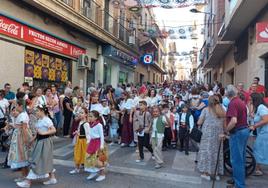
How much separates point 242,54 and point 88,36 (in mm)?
8548

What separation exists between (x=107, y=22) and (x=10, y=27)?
9.97m

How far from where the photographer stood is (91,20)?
54.3 feet

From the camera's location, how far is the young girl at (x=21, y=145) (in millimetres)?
5641

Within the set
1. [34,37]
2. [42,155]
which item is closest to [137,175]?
[42,155]

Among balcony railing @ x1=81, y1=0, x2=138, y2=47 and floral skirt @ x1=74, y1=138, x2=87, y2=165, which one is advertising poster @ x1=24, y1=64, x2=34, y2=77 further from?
floral skirt @ x1=74, y1=138, x2=87, y2=165

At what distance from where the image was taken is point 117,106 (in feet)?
34.6

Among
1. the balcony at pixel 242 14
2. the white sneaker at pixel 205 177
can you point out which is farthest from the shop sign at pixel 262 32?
the white sneaker at pixel 205 177

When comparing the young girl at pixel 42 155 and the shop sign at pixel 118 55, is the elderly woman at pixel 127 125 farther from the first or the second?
the shop sign at pixel 118 55

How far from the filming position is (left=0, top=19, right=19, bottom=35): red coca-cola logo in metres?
10.1

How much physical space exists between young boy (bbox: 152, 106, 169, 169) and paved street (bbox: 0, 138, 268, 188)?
0.24 m

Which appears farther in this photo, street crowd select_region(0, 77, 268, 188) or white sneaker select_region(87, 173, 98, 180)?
white sneaker select_region(87, 173, 98, 180)

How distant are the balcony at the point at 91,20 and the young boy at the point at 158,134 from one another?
7013 millimetres

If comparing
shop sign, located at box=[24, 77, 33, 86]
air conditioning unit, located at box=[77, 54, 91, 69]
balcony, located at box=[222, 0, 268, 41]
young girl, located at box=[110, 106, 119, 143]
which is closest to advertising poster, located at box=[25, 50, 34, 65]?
shop sign, located at box=[24, 77, 33, 86]

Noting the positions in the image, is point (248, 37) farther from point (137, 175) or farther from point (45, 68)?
point (137, 175)
